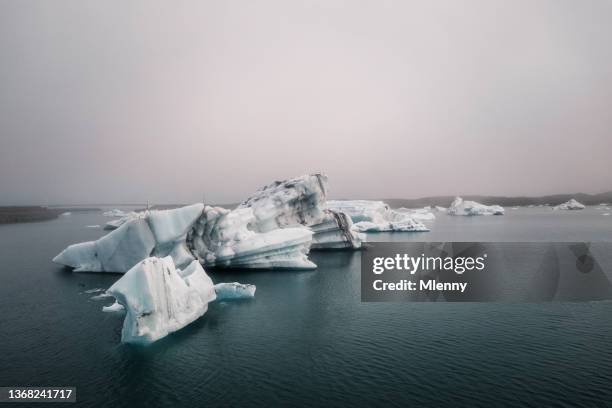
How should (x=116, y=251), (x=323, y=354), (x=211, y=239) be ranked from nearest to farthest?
1. (x=323, y=354)
2. (x=116, y=251)
3. (x=211, y=239)

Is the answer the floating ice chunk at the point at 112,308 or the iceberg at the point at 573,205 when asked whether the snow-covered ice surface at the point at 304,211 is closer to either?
the floating ice chunk at the point at 112,308

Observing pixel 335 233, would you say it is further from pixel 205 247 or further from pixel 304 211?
pixel 205 247

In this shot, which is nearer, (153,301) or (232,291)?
(153,301)

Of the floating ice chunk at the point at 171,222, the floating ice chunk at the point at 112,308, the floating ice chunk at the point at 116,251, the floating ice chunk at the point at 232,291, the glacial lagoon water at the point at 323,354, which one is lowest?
the glacial lagoon water at the point at 323,354

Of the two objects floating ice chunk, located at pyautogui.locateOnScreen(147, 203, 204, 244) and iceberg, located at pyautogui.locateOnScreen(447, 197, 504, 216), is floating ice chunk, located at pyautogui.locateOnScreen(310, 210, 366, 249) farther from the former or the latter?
iceberg, located at pyautogui.locateOnScreen(447, 197, 504, 216)

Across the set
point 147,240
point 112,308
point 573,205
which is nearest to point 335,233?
point 147,240

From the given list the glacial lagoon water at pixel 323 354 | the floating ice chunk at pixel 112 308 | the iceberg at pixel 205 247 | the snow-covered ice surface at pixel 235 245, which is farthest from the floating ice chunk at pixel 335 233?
the floating ice chunk at pixel 112 308

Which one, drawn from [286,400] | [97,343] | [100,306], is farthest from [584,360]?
[100,306]
